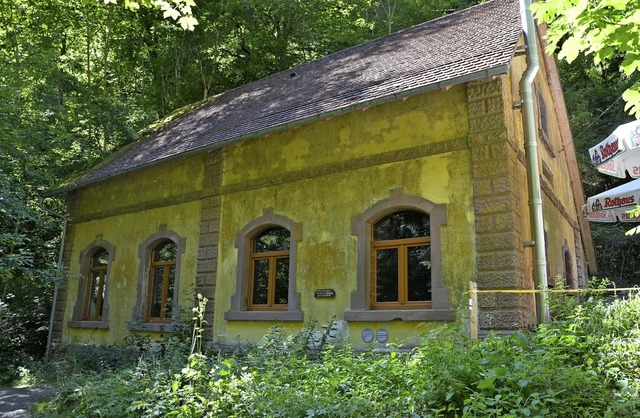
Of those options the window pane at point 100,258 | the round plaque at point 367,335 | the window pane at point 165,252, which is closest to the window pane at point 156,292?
the window pane at point 165,252

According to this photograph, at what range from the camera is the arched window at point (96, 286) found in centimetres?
1342

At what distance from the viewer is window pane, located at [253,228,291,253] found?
1016cm

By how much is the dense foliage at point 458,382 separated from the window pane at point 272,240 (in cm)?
368

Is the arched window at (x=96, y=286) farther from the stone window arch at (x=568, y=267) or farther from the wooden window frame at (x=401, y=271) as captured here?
the stone window arch at (x=568, y=267)

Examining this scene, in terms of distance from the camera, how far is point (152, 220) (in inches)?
483

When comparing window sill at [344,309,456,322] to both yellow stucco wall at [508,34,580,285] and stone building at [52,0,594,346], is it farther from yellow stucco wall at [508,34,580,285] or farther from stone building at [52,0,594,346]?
yellow stucco wall at [508,34,580,285]

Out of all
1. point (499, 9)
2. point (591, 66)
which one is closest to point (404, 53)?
point (499, 9)

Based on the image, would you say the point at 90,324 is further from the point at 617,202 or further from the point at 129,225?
the point at 617,202

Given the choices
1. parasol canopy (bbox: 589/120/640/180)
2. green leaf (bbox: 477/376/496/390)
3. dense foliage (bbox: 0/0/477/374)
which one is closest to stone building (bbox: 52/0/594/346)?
parasol canopy (bbox: 589/120/640/180)

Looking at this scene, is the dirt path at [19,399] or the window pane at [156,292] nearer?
the dirt path at [19,399]

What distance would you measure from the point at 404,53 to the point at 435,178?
3668 millimetres

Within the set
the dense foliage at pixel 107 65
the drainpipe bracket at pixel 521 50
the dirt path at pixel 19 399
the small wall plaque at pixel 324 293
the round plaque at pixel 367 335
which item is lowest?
Result: the dirt path at pixel 19 399

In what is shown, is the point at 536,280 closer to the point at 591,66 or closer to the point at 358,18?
the point at 358,18

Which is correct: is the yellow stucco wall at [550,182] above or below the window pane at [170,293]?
above
